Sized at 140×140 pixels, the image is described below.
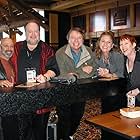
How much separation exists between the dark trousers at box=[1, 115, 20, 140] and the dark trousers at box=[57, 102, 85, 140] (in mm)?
403

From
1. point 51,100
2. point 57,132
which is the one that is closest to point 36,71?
point 51,100

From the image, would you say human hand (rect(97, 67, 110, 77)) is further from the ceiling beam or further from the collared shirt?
the ceiling beam

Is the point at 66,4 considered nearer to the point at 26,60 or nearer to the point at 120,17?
the point at 120,17

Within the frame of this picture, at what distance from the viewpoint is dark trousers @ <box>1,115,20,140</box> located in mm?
1719

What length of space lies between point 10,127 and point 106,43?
1.07m

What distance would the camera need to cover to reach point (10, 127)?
175cm

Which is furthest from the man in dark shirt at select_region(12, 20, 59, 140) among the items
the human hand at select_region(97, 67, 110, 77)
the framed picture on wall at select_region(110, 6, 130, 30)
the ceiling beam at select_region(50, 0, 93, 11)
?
A: the ceiling beam at select_region(50, 0, 93, 11)

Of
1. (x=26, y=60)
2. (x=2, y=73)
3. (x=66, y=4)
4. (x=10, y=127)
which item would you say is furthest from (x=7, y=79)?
(x=66, y=4)

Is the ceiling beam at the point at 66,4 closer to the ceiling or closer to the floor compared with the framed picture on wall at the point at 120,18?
closer to the ceiling

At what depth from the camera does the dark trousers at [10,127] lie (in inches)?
67.7

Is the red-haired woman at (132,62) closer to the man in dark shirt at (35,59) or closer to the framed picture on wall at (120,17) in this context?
the man in dark shirt at (35,59)

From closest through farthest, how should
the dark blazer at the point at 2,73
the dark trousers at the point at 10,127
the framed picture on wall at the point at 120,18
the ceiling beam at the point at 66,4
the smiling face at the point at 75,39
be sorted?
1. the dark trousers at the point at 10,127
2. the dark blazer at the point at 2,73
3. the smiling face at the point at 75,39
4. the framed picture on wall at the point at 120,18
5. the ceiling beam at the point at 66,4

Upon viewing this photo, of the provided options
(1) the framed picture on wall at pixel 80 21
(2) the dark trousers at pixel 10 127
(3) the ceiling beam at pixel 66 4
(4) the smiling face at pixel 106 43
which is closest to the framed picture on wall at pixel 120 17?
(3) the ceiling beam at pixel 66 4

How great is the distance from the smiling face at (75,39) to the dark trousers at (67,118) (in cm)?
50
